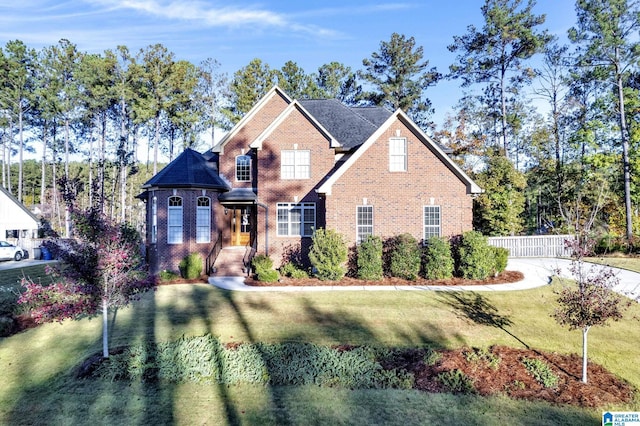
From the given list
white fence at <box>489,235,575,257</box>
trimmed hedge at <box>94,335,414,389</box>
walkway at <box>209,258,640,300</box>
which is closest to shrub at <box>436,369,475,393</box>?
trimmed hedge at <box>94,335,414,389</box>

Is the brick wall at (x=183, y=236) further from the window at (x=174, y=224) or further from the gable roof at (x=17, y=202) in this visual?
the gable roof at (x=17, y=202)

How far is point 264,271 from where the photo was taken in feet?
51.2

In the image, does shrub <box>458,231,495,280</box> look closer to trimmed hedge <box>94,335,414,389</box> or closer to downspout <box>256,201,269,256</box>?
trimmed hedge <box>94,335,414,389</box>

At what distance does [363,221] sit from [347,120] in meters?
7.61

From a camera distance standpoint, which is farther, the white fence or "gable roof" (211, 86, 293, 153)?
the white fence

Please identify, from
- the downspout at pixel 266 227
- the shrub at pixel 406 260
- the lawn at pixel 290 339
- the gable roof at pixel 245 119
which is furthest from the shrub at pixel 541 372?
the gable roof at pixel 245 119

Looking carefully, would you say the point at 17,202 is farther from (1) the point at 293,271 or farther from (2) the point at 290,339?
(2) the point at 290,339

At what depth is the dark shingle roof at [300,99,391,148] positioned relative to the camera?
2005 centimetres

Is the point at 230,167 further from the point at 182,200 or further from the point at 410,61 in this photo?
the point at 410,61

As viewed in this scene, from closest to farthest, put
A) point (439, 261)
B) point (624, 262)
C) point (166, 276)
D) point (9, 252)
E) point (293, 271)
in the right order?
point (439, 261)
point (293, 271)
point (166, 276)
point (624, 262)
point (9, 252)

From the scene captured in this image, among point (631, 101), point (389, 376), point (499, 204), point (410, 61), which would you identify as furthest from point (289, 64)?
point (389, 376)

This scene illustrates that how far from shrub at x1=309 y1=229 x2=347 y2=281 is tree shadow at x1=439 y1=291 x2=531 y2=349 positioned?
4.37 meters

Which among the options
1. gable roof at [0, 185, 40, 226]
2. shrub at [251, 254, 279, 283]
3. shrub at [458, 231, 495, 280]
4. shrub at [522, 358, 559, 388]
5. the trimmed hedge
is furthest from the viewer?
gable roof at [0, 185, 40, 226]

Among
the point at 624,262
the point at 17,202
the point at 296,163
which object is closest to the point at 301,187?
the point at 296,163
